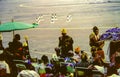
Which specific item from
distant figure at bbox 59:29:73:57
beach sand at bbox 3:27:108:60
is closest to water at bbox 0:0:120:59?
beach sand at bbox 3:27:108:60

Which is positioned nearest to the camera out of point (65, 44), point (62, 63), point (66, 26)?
point (62, 63)

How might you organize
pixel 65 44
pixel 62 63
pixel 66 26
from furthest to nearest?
pixel 66 26, pixel 65 44, pixel 62 63

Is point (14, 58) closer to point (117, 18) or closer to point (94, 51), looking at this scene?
point (94, 51)

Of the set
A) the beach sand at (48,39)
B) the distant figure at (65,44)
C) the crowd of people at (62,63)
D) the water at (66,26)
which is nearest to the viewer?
the crowd of people at (62,63)

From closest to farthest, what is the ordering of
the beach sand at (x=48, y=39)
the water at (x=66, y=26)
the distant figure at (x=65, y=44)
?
the distant figure at (x=65, y=44)
the beach sand at (x=48, y=39)
the water at (x=66, y=26)

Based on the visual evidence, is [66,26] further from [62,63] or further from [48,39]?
[62,63]

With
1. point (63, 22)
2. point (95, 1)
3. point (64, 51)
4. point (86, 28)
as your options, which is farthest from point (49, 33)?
point (95, 1)

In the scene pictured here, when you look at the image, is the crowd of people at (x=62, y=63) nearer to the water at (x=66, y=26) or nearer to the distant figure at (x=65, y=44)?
the distant figure at (x=65, y=44)

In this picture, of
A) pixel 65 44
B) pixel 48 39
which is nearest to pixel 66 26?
pixel 48 39

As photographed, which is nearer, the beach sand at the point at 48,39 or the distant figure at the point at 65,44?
the distant figure at the point at 65,44

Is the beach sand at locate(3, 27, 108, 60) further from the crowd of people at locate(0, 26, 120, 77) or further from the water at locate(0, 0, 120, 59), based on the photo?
the crowd of people at locate(0, 26, 120, 77)

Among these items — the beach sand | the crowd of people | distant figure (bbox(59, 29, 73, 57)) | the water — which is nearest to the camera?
the crowd of people

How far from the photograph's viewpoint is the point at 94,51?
41.4 ft

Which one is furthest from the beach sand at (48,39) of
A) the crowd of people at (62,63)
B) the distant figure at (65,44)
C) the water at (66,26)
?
the crowd of people at (62,63)
